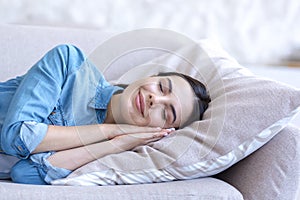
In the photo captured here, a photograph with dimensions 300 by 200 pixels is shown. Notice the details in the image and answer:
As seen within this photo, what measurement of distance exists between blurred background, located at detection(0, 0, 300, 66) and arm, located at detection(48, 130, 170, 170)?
0.81 metres

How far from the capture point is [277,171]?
1.25 m

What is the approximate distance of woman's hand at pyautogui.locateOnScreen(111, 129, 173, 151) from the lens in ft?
4.37

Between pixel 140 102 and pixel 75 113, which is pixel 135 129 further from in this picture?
pixel 75 113

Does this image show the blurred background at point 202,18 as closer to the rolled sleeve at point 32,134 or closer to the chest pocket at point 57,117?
the chest pocket at point 57,117

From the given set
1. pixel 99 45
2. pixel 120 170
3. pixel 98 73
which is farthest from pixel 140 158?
pixel 99 45

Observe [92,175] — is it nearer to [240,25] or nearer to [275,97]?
[275,97]

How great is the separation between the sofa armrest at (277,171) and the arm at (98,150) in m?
0.28

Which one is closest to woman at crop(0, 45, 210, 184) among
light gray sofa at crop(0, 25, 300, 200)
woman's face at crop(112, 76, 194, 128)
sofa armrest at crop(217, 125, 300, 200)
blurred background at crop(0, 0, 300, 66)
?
woman's face at crop(112, 76, 194, 128)

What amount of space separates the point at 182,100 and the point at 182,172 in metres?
0.24

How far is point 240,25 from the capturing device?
2.12m

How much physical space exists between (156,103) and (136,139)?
0.12 m

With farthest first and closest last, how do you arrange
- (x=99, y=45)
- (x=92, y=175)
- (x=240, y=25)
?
(x=240, y=25)
(x=99, y=45)
(x=92, y=175)

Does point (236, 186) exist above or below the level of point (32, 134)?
below

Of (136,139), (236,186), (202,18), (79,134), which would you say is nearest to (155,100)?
(136,139)
